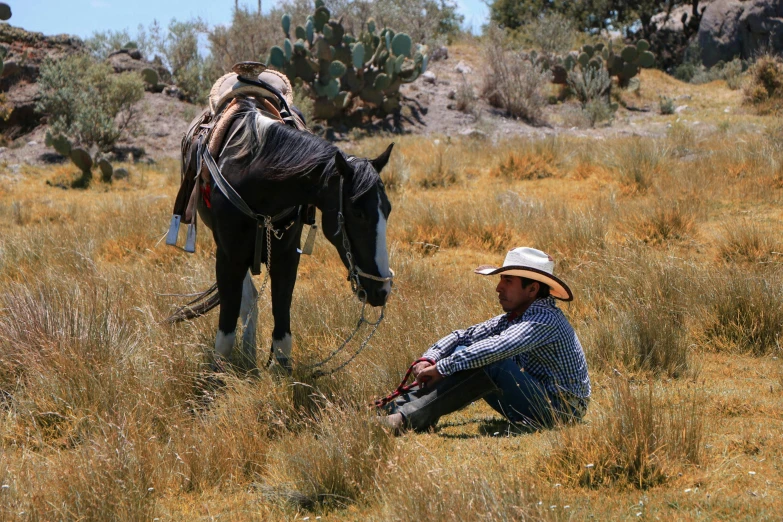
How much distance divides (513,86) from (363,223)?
14219 millimetres

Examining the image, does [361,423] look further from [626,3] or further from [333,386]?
[626,3]

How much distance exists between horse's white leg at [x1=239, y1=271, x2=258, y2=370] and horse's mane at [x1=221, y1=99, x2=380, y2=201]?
1.00m

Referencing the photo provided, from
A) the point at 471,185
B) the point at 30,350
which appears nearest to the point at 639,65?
the point at 471,185

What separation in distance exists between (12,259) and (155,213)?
2097 mm

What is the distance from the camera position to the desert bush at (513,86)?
17.3m

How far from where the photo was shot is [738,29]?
2520cm

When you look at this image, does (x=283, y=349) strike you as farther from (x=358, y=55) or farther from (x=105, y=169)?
(x=358, y=55)

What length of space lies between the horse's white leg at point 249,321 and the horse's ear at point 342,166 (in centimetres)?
137

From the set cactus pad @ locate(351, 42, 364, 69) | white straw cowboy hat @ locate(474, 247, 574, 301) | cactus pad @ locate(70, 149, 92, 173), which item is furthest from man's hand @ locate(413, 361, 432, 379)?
cactus pad @ locate(351, 42, 364, 69)

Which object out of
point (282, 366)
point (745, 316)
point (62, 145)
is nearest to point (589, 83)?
point (62, 145)

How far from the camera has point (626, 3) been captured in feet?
99.8

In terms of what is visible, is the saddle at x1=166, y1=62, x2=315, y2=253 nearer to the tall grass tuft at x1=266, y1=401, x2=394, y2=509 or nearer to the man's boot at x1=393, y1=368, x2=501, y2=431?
the man's boot at x1=393, y1=368, x2=501, y2=431

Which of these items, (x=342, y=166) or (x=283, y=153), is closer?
(x=342, y=166)

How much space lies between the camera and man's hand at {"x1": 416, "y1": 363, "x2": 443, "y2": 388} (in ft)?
13.2
